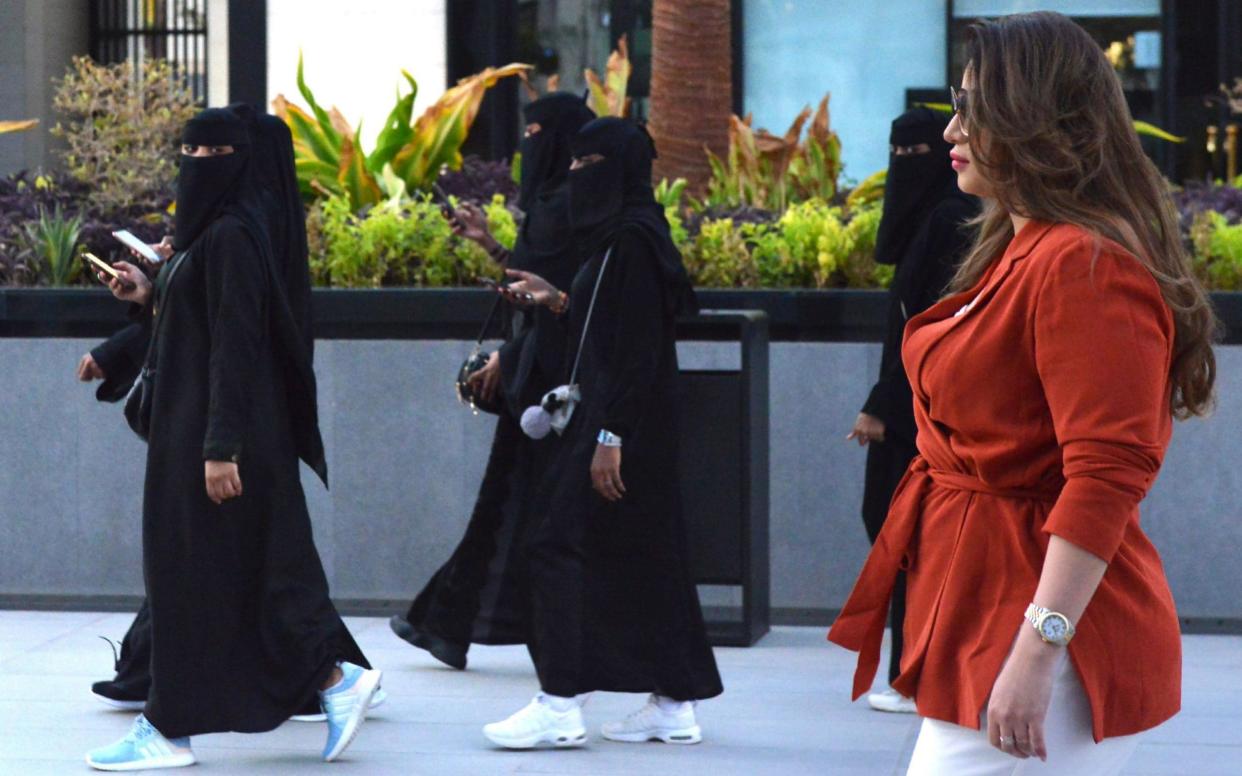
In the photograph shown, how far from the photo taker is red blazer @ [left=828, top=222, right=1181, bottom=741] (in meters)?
2.44

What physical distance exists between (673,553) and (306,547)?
1.10 metres

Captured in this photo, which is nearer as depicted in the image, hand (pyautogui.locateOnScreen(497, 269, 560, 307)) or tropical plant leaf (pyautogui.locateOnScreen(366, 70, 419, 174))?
hand (pyautogui.locateOnScreen(497, 269, 560, 307))

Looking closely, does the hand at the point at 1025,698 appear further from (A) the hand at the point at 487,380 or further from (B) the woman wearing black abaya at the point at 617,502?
(A) the hand at the point at 487,380

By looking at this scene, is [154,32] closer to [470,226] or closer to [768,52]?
[768,52]

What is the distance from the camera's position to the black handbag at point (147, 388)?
5262 millimetres

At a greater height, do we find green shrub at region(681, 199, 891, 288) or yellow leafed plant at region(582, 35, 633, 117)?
yellow leafed plant at region(582, 35, 633, 117)

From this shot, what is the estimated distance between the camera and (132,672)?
5.88 m

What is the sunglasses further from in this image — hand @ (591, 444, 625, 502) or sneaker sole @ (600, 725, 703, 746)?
sneaker sole @ (600, 725, 703, 746)

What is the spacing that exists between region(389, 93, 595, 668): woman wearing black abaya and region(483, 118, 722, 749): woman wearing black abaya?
1.11 feet

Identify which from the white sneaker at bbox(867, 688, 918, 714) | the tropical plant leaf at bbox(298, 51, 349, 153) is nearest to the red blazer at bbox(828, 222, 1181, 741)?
the white sneaker at bbox(867, 688, 918, 714)

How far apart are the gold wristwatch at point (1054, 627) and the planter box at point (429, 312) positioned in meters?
4.99

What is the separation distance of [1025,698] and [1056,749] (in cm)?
13

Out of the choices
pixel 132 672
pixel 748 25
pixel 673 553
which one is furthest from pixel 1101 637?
pixel 748 25

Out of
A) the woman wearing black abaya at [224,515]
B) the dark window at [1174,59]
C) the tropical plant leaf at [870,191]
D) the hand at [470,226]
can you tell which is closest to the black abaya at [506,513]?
the hand at [470,226]
